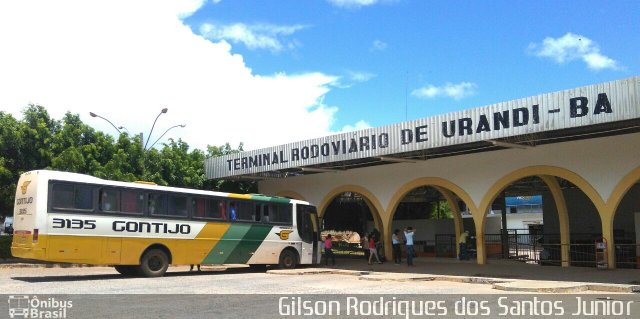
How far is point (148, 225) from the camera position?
642 inches

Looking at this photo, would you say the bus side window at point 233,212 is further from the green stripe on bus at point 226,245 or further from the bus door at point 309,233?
the bus door at point 309,233

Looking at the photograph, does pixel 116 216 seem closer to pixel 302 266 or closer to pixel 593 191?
pixel 302 266

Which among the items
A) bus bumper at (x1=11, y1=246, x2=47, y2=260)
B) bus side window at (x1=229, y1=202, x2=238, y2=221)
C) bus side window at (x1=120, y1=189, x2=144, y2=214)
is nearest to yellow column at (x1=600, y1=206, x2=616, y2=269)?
bus side window at (x1=229, y1=202, x2=238, y2=221)

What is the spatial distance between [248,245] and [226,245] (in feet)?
→ 2.88

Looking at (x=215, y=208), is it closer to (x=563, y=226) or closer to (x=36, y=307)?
(x=36, y=307)

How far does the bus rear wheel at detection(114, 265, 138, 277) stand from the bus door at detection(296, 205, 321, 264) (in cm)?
590

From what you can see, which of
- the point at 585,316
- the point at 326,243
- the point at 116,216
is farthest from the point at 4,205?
the point at 585,316

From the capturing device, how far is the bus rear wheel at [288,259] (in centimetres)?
2000

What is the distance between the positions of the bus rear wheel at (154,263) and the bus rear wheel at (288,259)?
14.5 feet

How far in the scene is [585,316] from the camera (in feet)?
28.7

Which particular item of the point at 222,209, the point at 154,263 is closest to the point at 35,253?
the point at 154,263

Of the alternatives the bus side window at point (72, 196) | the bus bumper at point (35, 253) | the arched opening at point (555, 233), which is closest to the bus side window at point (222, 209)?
the bus side window at point (72, 196)

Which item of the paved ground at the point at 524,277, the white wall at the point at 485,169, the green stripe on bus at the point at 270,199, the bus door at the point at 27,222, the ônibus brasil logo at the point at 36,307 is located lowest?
the paved ground at the point at 524,277

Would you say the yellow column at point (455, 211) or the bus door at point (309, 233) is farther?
the yellow column at point (455, 211)
